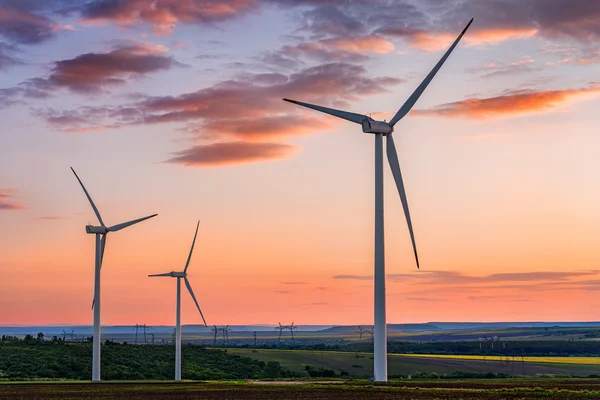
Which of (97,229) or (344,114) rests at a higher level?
(344,114)

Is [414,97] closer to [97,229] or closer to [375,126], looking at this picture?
[375,126]

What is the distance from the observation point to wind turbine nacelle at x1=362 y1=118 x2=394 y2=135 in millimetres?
84875

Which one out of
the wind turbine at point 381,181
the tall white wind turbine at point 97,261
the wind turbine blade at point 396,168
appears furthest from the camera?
the tall white wind turbine at point 97,261

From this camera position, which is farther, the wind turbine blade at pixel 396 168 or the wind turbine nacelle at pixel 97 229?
the wind turbine nacelle at pixel 97 229

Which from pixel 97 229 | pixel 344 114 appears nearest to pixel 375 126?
pixel 344 114

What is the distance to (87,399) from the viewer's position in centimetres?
7381

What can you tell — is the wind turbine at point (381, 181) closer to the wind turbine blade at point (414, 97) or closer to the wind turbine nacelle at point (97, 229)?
the wind turbine blade at point (414, 97)

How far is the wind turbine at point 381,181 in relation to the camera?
79.7 m

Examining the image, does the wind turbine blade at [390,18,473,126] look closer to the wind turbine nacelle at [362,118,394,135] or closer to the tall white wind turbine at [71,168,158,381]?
the wind turbine nacelle at [362,118,394,135]

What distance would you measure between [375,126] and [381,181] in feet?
16.6

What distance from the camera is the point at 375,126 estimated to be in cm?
8500

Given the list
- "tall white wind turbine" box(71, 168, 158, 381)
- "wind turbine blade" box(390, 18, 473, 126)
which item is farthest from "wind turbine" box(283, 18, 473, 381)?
"tall white wind turbine" box(71, 168, 158, 381)

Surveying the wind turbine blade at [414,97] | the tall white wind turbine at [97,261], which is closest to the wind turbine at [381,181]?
the wind turbine blade at [414,97]

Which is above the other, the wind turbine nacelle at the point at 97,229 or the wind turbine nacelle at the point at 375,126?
the wind turbine nacelle at the point at 375,126
